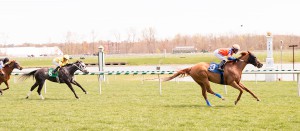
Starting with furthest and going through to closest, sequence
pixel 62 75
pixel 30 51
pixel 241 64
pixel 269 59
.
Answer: pixel 30 51
pixel 269 59
pixel 62 75
pixel 241 64

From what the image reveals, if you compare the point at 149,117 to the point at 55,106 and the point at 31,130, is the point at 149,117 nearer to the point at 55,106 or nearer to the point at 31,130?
the point at 31,130

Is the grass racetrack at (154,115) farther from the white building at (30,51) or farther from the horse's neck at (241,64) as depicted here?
the white building at (30,51)

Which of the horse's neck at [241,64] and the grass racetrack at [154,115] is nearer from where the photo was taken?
the grass racetrack at [154,115]

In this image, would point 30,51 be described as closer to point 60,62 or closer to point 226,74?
point 60,62

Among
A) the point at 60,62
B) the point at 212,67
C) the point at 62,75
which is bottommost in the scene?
the point at 62,75

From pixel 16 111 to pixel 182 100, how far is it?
181 inches

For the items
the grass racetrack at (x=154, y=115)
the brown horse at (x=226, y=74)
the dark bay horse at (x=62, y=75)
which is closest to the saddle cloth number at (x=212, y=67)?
the brown horse at (x=226, y=74)

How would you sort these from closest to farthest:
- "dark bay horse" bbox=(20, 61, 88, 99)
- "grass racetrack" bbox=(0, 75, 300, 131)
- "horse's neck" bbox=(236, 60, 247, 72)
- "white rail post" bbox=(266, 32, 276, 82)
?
"grass racetrack" bbox=(0, 75, 300, 131), "horse's neck" bbox=(236, 60, 247, 72), "dark bay horse" bbox=(20, 61, 88, 99), "white rail post" bbox=(266, 32, 276, 82)

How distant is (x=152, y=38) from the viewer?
4181 inches

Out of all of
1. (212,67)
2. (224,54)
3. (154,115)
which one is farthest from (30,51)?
(154,115)

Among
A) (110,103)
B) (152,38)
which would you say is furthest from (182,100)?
(152,38)

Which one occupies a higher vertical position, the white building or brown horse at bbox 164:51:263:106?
the white building

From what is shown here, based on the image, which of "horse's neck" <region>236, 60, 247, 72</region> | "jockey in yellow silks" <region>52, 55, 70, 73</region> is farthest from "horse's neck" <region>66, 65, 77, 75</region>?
"horse's neck" <region>236, 60, 247, 72</region>

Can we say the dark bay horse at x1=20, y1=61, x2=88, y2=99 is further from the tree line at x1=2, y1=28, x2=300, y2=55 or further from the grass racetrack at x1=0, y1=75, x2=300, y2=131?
the tree line at x1=2, y1=28, x2=300, y2=55
